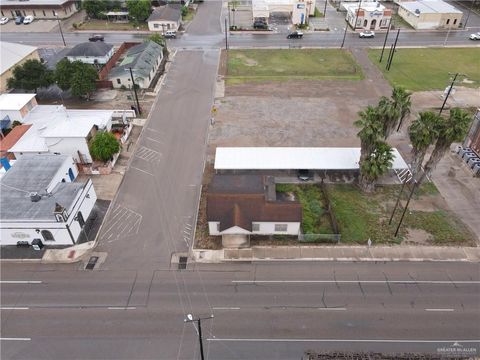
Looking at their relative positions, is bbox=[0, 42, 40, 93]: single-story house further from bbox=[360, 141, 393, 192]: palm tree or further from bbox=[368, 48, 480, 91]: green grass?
bbox=[368, 48, 480, 91]: green grass

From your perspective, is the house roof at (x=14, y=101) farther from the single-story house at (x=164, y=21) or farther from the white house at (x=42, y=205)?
the single-story house at (x=164, y=21)

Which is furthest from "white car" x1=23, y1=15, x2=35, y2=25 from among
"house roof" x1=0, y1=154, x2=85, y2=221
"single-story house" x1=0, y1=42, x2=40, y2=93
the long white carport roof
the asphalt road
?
the asphalt road

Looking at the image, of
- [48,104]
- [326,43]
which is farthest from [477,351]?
[326,43]

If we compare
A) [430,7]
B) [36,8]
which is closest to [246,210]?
[430,7]

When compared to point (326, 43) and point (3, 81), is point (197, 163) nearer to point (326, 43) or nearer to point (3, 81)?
point (3, 81)

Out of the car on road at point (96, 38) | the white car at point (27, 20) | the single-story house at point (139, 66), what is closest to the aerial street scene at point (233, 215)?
the single-story house at point (139, 66)
